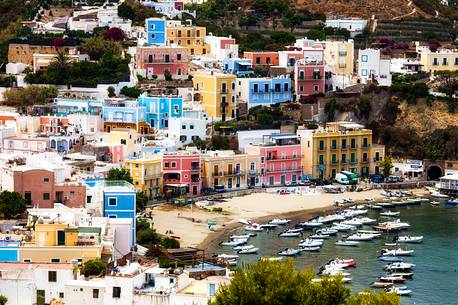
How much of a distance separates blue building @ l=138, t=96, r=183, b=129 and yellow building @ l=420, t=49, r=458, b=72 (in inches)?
555

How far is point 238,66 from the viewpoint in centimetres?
5659

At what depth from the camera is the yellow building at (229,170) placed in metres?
48.2

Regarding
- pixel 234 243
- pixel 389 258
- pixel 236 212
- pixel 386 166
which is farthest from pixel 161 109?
pixel 389 258

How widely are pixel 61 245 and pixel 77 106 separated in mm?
24948

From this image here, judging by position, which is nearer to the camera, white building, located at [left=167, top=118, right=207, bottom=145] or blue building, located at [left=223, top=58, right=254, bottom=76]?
white building, located at [left=167, top=118, right=207, bottom=145]

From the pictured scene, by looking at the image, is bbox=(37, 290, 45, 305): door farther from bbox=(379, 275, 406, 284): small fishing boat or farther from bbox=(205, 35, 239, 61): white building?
bbox=(205, 35, 239, 61): white building

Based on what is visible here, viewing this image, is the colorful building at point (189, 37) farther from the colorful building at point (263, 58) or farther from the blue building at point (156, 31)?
the colorful building at point (263, 58)

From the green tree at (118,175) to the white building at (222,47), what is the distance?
1552 centimetres

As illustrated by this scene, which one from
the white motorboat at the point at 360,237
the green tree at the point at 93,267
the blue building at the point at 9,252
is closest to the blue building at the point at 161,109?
the white motorboat at the point at 360,237

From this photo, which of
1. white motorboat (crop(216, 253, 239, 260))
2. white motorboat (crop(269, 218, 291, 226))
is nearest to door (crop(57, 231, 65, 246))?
white motorboat (crop(216, 253, 239, 260))

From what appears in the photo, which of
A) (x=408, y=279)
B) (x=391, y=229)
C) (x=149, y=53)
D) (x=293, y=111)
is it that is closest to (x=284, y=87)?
(x=293, y=111)

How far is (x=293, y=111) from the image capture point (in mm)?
54562

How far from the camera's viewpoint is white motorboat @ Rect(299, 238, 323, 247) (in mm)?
40781

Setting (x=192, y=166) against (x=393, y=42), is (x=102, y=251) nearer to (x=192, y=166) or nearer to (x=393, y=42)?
(x=192, y=166)
